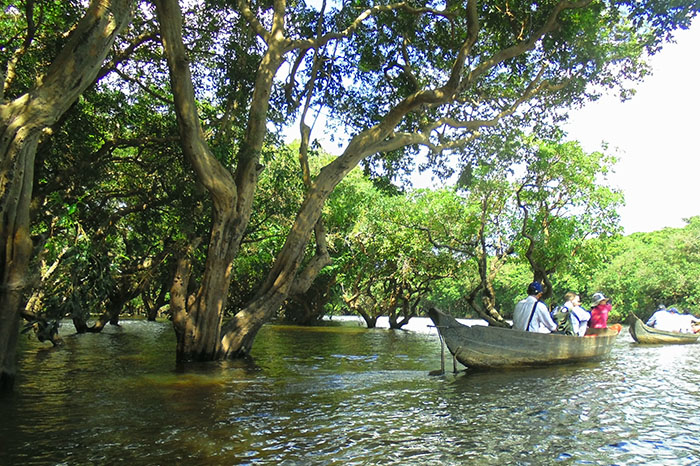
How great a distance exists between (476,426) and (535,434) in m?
0.74

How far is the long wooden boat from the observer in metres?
20.7

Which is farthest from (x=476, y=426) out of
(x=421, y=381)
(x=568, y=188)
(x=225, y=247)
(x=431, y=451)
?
(x=568, y=188)

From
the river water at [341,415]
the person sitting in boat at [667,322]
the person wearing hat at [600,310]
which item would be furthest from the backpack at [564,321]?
the person sitting in boat at [667,322]

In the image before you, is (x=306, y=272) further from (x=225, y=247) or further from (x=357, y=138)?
(x=357, y=138)

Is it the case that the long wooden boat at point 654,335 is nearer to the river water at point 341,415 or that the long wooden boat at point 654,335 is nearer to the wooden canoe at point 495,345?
the river water at point 341,415

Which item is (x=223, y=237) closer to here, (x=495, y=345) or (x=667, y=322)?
(x=495, y=345)

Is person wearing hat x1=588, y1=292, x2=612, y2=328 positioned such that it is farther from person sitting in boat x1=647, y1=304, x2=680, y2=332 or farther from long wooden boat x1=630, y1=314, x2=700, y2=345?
person sitting in boat x1=647, y1=304, x2=680, y2=332

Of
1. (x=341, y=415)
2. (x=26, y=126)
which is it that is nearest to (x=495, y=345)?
(x=341, y=415)

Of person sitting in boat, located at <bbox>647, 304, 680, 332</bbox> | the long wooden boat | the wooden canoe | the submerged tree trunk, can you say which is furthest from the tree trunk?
person sitting in boat, located at <bbox>647, 304, 680, 332</bbox>

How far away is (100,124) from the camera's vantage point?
14461mm

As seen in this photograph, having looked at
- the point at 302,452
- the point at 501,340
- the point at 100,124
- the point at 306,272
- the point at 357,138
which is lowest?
the point at 302,452

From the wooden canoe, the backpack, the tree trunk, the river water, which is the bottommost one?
the river water

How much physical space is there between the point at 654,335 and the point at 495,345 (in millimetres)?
13635

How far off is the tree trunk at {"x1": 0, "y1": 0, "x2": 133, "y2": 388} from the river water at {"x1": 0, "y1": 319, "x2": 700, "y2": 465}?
5.44ft
